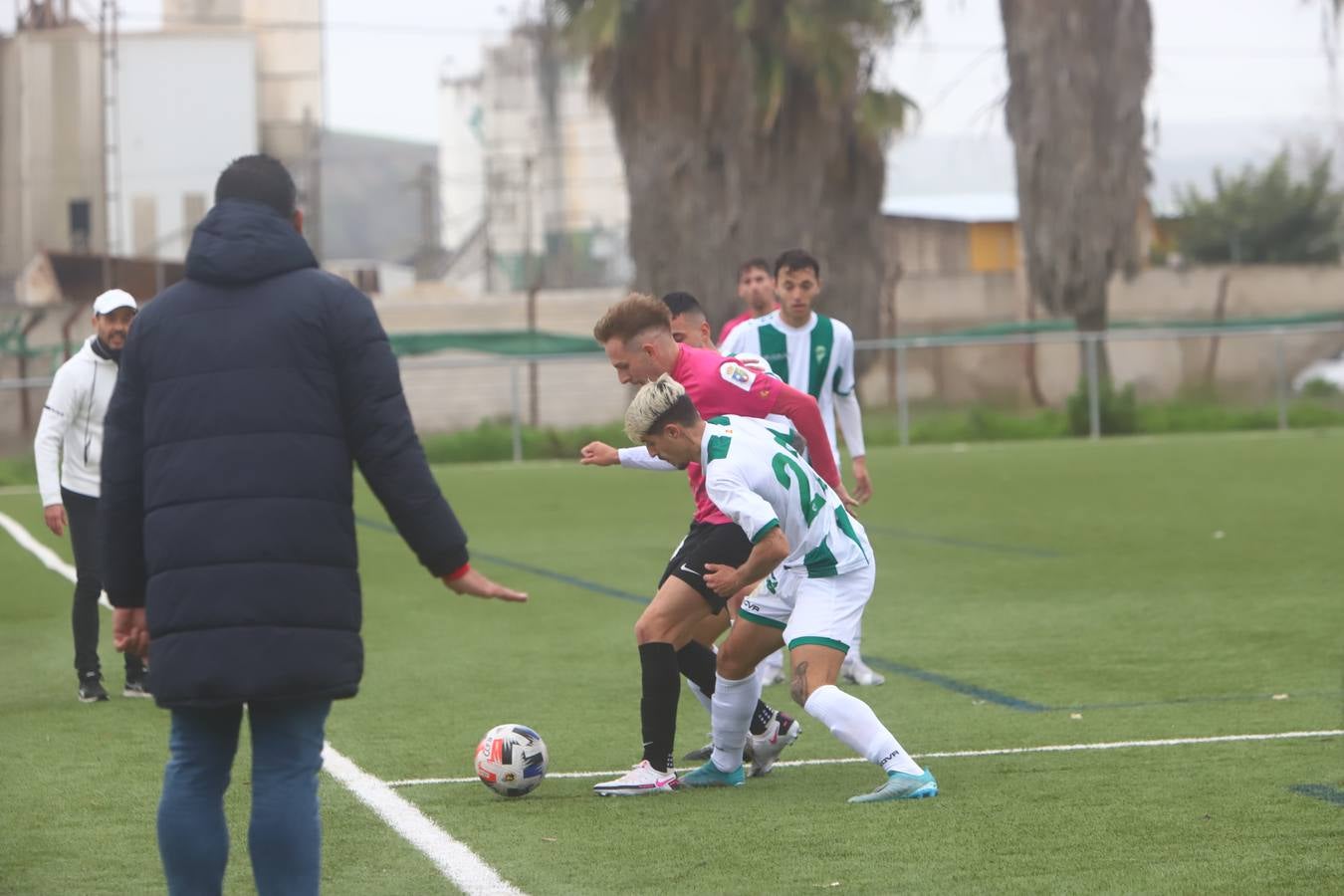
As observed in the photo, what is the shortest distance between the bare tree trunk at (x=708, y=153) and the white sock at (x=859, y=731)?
21.1 m

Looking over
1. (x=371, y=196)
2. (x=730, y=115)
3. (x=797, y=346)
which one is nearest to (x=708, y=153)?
(x=730, y=115)

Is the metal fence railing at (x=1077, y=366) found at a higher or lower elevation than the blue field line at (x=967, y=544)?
higher

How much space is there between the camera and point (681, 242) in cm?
2767

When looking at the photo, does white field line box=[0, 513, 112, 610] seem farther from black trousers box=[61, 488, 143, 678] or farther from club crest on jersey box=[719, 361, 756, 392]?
club crest on jersey box=[719, 361, 756, 392]

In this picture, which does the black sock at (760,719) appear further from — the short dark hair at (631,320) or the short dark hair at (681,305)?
the short dark hair at (681,305)

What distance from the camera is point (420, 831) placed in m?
5.89

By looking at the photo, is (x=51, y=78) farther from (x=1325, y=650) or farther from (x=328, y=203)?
(x=1325, y=650)

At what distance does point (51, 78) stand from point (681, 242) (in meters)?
32.7

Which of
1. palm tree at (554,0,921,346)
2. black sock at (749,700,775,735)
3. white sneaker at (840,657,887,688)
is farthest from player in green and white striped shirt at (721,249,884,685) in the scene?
palm tree at (554,0,921,346)

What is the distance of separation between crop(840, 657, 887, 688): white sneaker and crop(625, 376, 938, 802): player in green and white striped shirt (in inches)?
97.4

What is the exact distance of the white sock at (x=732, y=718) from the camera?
22.0 feet

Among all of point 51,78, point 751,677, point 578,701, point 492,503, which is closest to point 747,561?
point 751,677

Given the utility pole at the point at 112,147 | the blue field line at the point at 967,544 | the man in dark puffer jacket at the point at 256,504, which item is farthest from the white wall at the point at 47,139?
the man in dark puffer jacket at the point at 256,504

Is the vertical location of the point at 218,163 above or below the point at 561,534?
above
